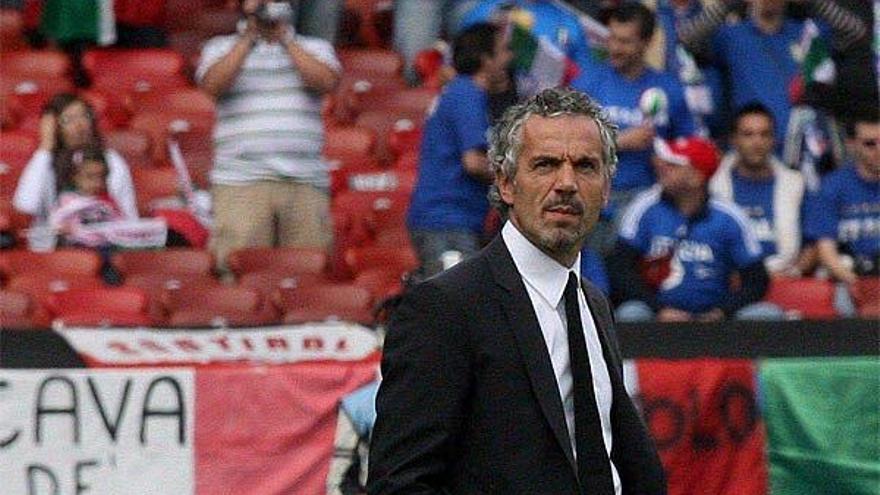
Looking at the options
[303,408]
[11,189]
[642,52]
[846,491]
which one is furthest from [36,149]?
[846,491]

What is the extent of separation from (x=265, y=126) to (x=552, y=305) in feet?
22.7

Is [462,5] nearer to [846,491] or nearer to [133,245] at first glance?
[133,245]

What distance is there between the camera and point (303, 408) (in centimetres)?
750

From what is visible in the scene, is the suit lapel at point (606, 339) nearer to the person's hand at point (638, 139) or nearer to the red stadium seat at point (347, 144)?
the person's hand at point (638, 139)

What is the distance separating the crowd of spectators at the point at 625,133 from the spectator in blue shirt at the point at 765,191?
0.01 metres

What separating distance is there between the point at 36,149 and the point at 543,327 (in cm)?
817

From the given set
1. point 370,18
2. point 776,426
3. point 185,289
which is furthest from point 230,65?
point 776,426

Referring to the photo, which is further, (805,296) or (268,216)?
(268,216)

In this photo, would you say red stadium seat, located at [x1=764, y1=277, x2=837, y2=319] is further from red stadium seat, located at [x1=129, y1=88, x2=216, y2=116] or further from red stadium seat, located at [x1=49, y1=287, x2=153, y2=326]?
red stadium seat, located at [x1=129, y1=88, x2=216, y2=116]

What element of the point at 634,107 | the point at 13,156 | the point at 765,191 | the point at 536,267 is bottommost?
the point at 13,156

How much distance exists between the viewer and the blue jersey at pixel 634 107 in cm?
1094

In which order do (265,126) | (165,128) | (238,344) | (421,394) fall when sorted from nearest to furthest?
(421,394)
(238,344)
(265,126)
(165,128)

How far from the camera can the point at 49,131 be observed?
36.8 ft

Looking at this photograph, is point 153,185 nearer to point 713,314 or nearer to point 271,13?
point 271,13
